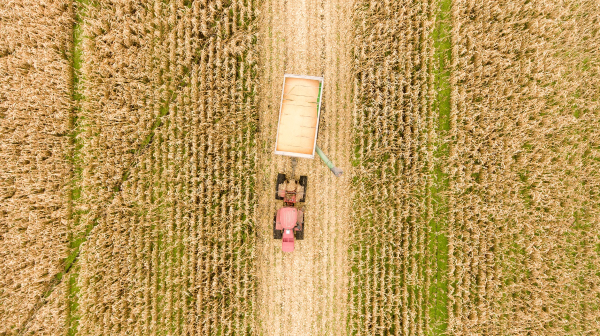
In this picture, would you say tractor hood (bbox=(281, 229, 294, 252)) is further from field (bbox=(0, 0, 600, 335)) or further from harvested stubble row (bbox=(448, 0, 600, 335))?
harvested stubble row (bbox=(448, 0, 600, 335))

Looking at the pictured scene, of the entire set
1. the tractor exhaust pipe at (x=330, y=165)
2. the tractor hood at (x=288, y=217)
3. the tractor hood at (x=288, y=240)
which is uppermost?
the tractor exhaust pipe at (x=330, y=165)

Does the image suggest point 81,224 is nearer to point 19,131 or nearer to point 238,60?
point 19,131

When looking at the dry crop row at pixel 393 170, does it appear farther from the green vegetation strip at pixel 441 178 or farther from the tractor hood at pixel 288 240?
the tractor hood at pixel 288 240

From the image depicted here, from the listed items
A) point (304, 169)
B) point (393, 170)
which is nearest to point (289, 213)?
point (304, 169)

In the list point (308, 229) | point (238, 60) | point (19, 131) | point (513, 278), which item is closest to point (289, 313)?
point (308, 229)

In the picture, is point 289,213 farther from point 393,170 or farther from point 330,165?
point 393,170

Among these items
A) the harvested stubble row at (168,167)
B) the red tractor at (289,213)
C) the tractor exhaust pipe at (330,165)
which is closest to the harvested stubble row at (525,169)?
the tractor exhaust pipe at (330,165)

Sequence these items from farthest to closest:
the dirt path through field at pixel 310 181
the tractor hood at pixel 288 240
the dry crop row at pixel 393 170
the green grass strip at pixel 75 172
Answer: the green grass strip at pixel 75 172
the dirt path through field at pixel 310 181
the dry crop row at pixel 393 170
the tractor hood at pixel 288 240
